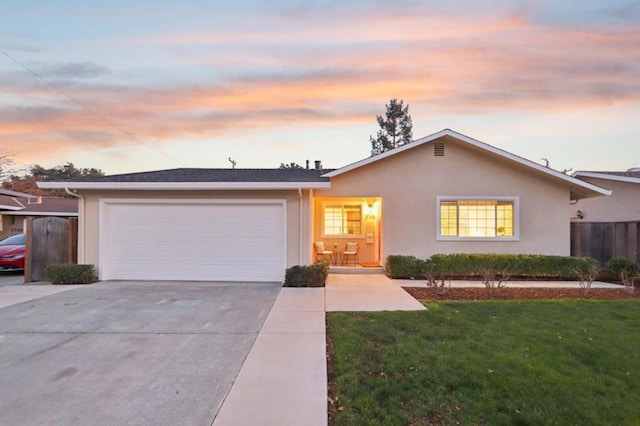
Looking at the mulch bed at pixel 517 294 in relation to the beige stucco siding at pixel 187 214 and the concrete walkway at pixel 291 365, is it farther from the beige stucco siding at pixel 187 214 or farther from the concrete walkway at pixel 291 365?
the beige stucco siding at pixel 187 214

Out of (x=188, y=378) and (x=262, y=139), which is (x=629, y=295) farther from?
(x=262, y=139)

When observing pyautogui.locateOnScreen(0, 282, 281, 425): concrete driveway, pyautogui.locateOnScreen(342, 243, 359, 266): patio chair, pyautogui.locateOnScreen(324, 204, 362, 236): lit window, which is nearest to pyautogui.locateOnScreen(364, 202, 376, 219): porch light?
pyautogui.locateOnScreen(324, 204, 362, 236): lit window

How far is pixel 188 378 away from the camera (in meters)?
3.89

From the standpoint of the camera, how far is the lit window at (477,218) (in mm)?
11859

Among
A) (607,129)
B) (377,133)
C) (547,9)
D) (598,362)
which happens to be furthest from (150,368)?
(377,133)

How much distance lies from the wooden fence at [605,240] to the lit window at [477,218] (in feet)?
8.35

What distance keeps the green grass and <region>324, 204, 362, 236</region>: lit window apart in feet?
25.5

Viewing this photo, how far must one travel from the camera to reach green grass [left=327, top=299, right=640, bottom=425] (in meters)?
3.17

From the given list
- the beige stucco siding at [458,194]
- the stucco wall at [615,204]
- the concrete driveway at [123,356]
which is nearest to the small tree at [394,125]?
the stucco wall at [615,204]

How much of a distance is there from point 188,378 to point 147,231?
774 centimetres

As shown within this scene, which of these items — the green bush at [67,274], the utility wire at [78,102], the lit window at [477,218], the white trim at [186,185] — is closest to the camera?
the green bush at [67,274]

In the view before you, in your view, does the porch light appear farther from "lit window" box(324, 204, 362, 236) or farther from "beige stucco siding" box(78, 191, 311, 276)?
"beige stucco siding" box(78, 191, 311, 276)

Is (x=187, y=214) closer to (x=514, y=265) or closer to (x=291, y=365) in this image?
(x=291, y=365)

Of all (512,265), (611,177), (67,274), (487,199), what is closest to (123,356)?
(67,274)
